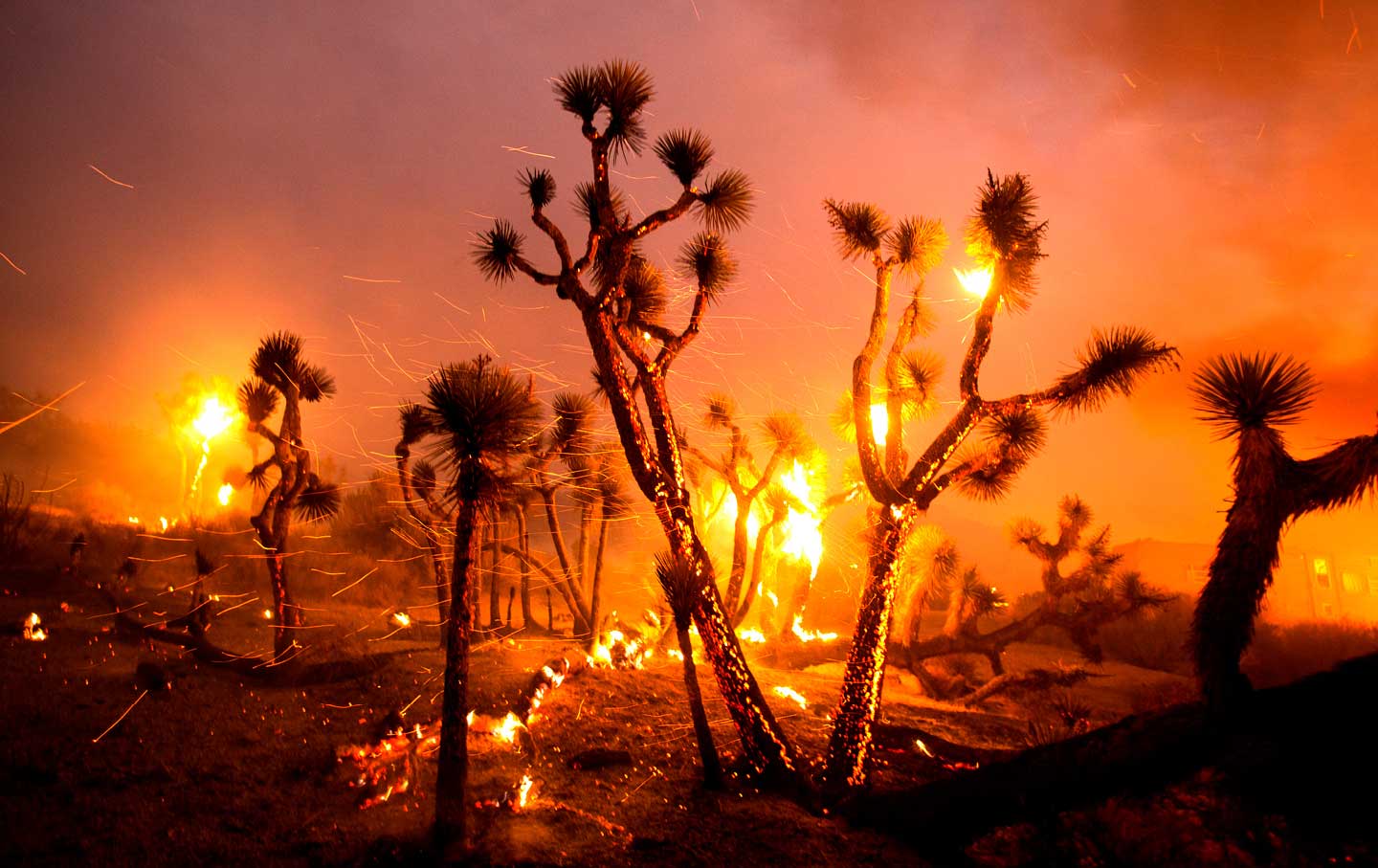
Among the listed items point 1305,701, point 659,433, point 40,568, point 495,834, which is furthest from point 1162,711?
point 40,568

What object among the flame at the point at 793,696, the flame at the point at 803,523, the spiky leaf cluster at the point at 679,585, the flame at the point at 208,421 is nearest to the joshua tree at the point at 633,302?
the spiky leaf cluster at the point at 679,585

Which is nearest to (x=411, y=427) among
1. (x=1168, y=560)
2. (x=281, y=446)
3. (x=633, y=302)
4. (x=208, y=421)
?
(x=281, y=446)

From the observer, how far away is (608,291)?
5.86m

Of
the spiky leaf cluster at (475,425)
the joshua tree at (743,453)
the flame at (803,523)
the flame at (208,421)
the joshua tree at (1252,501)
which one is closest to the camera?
the joshua tree at (1252,501)

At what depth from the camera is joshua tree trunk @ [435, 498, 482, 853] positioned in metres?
4.36

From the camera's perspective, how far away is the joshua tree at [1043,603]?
42.0 ft

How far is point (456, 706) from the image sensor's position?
14.8 feet

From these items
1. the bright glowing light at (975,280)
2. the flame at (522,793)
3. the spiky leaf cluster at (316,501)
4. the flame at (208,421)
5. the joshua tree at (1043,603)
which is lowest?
the flame at (522,793)

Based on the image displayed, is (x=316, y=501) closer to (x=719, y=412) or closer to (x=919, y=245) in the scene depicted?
(x=719, y=412)

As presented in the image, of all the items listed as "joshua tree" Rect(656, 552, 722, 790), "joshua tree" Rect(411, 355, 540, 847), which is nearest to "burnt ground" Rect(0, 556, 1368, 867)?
"joshua tree" Rect(656, 552, 722, 790)

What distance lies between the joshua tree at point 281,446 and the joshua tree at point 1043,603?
40.8 feet

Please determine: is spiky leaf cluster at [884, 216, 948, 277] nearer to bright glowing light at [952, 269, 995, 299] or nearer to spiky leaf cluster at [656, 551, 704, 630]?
bright glowing light at [952, 269, 995, 299]

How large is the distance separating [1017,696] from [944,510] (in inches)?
3339

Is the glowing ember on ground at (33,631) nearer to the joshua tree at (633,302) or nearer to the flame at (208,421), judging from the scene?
the joshua tree at (633,302)
